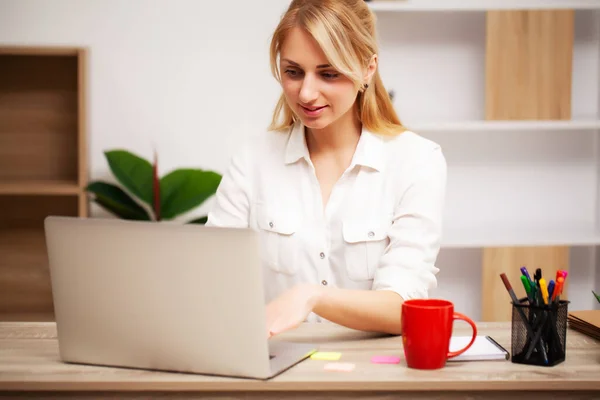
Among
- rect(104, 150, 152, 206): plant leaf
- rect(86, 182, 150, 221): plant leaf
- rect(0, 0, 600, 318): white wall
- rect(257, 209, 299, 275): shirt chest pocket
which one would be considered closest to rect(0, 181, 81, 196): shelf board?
rect(86, 182, 150, 221): plant leaf

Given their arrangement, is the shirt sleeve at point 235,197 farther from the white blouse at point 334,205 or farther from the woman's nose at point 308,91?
the woman's nose at point 308,91

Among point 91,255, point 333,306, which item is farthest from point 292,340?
point 91,255

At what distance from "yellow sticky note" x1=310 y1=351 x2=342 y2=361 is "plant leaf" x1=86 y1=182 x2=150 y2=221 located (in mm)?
1946

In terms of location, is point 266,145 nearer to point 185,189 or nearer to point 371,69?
point 371,69

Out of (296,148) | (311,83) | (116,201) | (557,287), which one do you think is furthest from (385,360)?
(116,201)

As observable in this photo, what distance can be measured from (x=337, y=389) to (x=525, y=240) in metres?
2.17

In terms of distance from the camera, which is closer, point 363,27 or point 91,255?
point 91,255

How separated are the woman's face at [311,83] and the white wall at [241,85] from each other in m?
1.62

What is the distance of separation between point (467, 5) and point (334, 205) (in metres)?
1.58

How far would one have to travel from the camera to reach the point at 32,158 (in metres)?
3.38

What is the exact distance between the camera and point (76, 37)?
3.38 m

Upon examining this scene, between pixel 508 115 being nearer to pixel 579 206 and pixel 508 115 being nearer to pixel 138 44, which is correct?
pixel 579 206

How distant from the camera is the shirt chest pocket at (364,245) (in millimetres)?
1892

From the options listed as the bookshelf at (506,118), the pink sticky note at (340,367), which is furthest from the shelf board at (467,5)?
the pink sticky note at (340,367)
